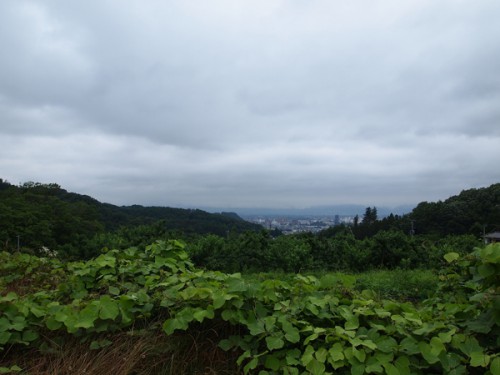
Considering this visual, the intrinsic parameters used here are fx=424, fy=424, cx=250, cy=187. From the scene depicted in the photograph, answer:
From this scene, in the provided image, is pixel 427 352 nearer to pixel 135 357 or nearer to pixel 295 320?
pixel 295 320

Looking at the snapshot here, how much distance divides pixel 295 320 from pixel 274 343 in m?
0.20

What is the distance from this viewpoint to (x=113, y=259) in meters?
3.74

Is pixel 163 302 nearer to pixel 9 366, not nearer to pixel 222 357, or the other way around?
pixel 222 357

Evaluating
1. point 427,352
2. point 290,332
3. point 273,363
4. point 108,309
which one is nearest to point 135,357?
point 108,309

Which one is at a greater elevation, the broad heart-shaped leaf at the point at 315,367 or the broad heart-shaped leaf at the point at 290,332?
the broad heart-shaped leaf at the point at 290,332

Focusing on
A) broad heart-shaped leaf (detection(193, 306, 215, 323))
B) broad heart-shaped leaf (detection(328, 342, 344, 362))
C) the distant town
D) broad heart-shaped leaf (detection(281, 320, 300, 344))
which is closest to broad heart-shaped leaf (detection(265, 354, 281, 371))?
broad heart-shaped leaf (detection(281, 320, 300, 344))

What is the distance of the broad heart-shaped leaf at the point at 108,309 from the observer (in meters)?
2.73

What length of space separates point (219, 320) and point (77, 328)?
92 cm

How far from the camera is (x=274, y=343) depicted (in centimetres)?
238

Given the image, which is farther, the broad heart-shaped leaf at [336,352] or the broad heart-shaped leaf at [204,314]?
the broad heart-shaped leaf at [204,314]

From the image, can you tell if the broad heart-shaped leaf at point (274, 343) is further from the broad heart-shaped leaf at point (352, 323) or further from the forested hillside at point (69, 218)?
the forested hillside at point (69, 218)

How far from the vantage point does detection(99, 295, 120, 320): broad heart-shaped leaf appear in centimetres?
273

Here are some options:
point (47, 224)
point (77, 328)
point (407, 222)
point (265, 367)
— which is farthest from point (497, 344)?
point (47, 224)

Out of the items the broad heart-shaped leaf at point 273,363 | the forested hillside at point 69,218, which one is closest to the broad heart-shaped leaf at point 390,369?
the broad heart-shaped leaf at point 273,363
